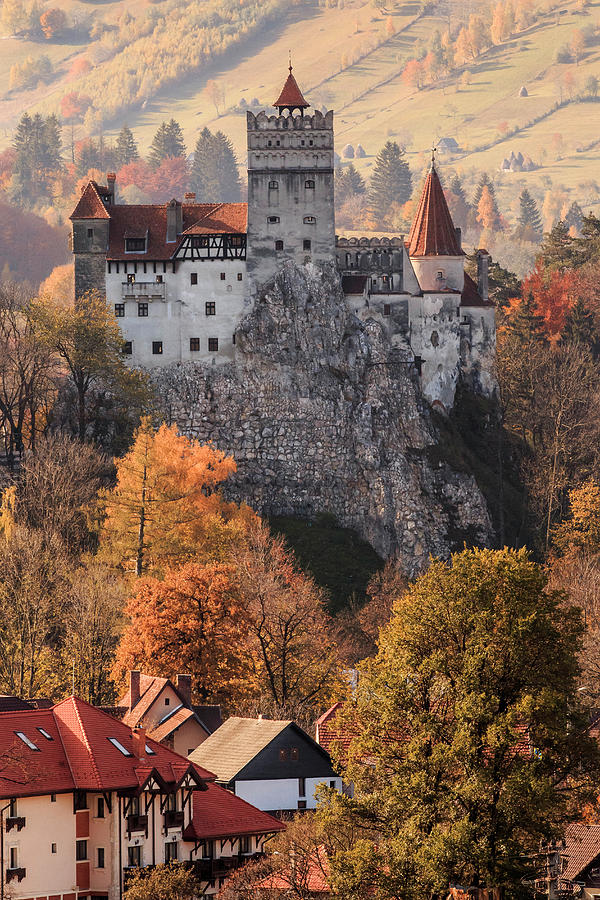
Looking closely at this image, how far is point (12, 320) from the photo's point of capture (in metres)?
119

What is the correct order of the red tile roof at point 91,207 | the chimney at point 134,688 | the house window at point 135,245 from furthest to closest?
the red tile roof at point 91,207
the house window at point 135,245
the chimney at point 134,688

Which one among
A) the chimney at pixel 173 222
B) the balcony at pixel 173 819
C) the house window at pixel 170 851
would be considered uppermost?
the chimney at pixel 173 222

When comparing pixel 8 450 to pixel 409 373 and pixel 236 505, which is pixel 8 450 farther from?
pixel 409 373

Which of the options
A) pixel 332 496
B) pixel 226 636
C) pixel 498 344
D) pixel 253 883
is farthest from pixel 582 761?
pixel 498 344

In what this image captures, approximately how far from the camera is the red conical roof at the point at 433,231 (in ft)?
392

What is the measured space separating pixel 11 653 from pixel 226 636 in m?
10.4

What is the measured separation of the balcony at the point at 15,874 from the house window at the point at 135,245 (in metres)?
56.5

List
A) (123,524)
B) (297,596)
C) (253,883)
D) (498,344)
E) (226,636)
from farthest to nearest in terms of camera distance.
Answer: (498,344)
(123,524)
(297,596)
(226,636)
(253,883)

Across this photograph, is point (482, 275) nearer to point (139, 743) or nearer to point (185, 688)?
point (185, 688)

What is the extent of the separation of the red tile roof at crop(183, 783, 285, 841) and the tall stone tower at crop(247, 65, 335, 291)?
48.1 metres

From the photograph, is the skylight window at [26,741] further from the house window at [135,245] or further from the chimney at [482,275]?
the chimney at [482,275]

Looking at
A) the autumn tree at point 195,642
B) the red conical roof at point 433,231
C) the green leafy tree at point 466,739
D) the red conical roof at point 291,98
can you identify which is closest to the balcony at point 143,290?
the red conical roof at point 291,98

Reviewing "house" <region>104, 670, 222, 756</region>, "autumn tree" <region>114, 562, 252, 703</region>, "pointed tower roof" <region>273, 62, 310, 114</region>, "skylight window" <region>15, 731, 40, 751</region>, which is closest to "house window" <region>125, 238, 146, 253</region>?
"pointed tower roof" <region>273, 62, 310, 114</region>

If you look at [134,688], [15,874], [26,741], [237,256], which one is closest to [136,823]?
[26,741]
